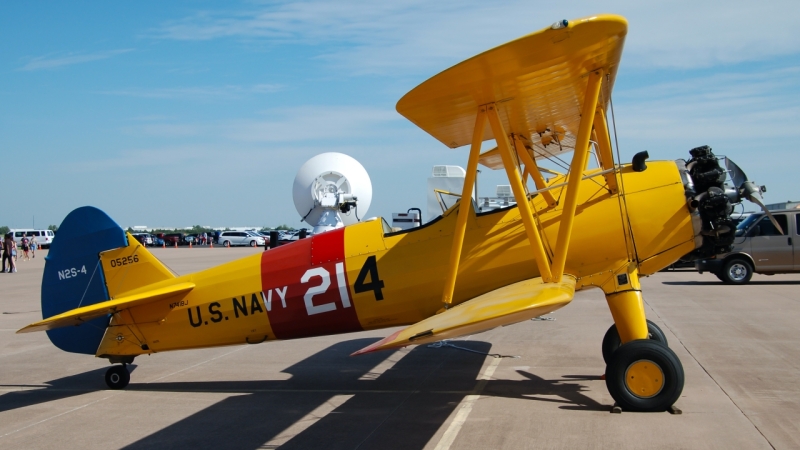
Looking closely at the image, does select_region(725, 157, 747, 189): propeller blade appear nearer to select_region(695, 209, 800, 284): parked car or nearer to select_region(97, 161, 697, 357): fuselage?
select_region(97, 161, 697, 357): fuselage

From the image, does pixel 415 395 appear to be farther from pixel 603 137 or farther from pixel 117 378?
pixel 117 378

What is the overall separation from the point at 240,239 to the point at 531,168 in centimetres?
5921

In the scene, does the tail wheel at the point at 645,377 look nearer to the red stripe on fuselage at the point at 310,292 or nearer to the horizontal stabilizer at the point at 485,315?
the horizontal stabilizer at the point at 485,315

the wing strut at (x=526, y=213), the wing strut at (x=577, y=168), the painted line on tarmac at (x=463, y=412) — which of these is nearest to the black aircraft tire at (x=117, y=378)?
the painted line on tarmac at (x=463, y=412)

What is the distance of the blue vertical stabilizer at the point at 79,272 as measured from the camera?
8.11 m

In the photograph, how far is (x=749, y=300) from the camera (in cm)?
1394

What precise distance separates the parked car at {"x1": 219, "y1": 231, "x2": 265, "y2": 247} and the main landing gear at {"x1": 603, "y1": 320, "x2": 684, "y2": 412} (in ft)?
188

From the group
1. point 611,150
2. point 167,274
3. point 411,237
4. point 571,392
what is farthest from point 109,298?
point 611,150

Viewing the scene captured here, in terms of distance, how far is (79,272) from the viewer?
27.0ft

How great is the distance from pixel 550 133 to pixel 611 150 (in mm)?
1839

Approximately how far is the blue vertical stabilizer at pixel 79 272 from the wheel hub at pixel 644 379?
5916mm

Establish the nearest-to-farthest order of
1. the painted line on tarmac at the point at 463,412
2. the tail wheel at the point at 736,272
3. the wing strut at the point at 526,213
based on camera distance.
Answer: the painted line on tarmac at the point at 463,412, the wing strut at the point at 526,213, the tail wheel at the point at 736,272

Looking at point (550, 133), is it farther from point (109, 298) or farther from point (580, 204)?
point (109, 298)

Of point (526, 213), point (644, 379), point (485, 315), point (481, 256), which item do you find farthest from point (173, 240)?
point (485, 315)
